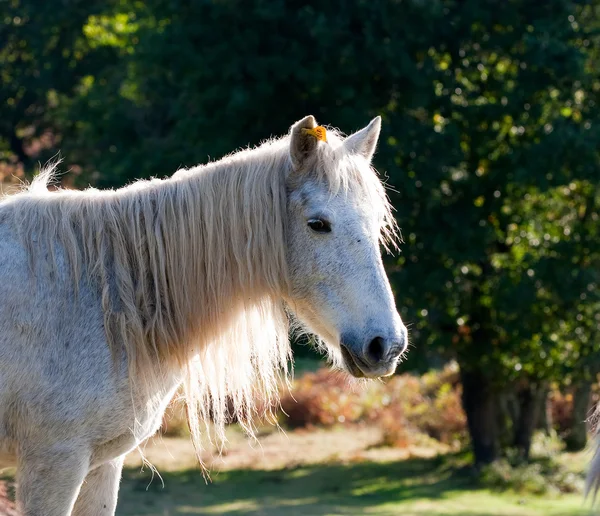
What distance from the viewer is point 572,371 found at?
11188mm

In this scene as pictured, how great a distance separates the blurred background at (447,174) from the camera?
10109 millimetres

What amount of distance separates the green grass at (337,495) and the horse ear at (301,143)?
240 inches

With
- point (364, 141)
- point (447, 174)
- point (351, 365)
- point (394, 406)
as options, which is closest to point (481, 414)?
point (394, 406)

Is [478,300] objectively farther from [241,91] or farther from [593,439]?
[593,439]

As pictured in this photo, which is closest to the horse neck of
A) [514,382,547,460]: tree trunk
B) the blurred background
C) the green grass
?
the green grass

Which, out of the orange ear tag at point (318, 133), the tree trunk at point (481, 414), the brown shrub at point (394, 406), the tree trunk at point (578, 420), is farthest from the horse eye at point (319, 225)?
the brown shrub at point (394, 406)

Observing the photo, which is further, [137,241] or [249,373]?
[249,373]

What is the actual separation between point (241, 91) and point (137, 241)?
21.9ft

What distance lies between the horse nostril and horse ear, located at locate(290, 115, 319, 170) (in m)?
0.85

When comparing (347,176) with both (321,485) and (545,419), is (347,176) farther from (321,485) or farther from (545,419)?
(545,419)

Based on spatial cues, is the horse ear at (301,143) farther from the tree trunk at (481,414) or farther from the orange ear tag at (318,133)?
the tree trunk at (481,414)

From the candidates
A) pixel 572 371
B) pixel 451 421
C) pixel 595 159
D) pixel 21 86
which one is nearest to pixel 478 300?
pixel 572 371

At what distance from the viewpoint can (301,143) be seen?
3588mm

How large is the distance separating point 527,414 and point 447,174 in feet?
14.0
